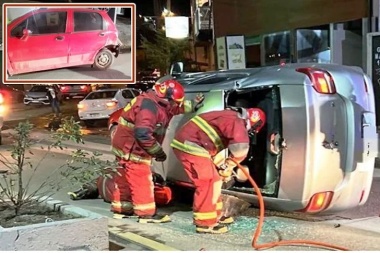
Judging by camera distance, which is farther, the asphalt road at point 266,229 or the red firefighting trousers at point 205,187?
the red firefighting trousers at point 205,187

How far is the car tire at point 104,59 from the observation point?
529cm

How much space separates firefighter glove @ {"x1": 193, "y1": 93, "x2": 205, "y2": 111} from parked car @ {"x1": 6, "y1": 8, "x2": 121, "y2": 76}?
1.33 m

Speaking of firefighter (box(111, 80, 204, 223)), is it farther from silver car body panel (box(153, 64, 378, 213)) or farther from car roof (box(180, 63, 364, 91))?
silver car body panel (box(153, 64, 378, 213))

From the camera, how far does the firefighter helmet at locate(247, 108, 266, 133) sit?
5.86 m

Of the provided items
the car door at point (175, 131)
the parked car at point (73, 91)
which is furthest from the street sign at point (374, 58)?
the parked car at point (73, 91)

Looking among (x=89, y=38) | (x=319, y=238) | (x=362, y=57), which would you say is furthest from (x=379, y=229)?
(x=362, y=57)

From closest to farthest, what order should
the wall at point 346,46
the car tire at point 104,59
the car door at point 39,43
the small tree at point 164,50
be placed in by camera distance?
the car door at point 39,43
the car tire at point 104,59
the wall at point 346,46
the small tree at point 164,50

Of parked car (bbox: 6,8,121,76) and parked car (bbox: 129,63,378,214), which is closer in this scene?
parked car (bbox: 6,8,121,76)

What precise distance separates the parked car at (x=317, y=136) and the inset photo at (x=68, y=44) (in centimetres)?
149

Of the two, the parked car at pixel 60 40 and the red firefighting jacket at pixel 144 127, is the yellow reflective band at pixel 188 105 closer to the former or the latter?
the red firefighting jacket at pixel 144 127

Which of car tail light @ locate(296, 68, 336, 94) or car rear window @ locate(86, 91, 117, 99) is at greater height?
car tail light @ locate(296, 68, 336, 94)

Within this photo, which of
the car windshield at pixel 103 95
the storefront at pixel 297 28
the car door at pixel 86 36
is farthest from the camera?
the car windshield at pixel 103 95

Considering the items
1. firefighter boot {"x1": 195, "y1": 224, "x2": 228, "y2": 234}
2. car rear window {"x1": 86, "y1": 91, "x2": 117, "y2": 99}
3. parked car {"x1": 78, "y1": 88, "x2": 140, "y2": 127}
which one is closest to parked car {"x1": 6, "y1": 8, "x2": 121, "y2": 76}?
firefighter boot {"x1": 195, "y1": 224, "x2": 228, "y2": 234}

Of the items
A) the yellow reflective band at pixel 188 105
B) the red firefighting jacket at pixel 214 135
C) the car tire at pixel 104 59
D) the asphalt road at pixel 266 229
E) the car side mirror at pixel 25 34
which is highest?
the car side mirror at pixel 25 34
